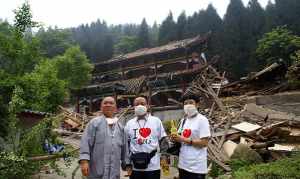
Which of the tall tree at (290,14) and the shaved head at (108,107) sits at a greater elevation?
the tall tree at (290,14)

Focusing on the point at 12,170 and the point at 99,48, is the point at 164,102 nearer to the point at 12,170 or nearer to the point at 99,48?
the point at 12,170

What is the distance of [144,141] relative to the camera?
441 cm

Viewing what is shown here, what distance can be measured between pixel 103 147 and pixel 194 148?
1221mm

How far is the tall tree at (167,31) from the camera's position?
49.2 metres

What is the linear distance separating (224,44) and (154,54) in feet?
46.6

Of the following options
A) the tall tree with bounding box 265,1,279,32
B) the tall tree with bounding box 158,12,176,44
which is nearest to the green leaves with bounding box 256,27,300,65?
the tall tree with bounding box 265,1,279,32

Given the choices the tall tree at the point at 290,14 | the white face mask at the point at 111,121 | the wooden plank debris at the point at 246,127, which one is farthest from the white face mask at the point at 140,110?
the tall tree at the point at 290,14

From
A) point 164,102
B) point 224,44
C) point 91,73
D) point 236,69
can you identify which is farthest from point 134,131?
point 224,44

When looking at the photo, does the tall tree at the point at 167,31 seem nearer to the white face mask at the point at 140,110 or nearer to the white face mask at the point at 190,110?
the white face mask at the point at 190,110

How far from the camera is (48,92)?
29.7ft

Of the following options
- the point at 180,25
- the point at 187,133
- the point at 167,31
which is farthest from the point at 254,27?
the point at 187,133

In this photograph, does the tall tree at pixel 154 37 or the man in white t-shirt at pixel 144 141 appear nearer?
the man in white t-shirt at pixel 144 141

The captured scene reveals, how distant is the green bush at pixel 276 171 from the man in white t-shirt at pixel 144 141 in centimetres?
237

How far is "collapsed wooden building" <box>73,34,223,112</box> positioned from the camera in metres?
25.2
